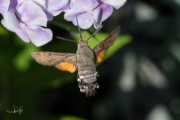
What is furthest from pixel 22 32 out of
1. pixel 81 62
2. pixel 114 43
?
pixel 114 43

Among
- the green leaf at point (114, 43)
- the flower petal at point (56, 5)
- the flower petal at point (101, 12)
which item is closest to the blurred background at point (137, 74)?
the green leaf at point (114, 43)

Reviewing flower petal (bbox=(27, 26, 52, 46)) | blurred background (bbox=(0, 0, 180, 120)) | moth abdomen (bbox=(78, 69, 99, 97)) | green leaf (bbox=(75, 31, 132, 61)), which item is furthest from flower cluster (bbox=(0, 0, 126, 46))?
blurred background (bbox=(0, 0, 180, 120))

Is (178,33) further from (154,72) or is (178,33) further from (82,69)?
(82,69)

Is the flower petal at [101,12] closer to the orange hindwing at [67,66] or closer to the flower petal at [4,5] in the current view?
the orange hindwing at [67,66]

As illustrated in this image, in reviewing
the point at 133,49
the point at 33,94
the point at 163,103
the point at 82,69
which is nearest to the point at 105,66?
the point at 133,49

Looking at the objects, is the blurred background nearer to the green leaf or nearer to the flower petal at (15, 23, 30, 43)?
the green leaf

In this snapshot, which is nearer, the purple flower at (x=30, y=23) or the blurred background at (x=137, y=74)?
the purple flower at (x=30, y=23)
